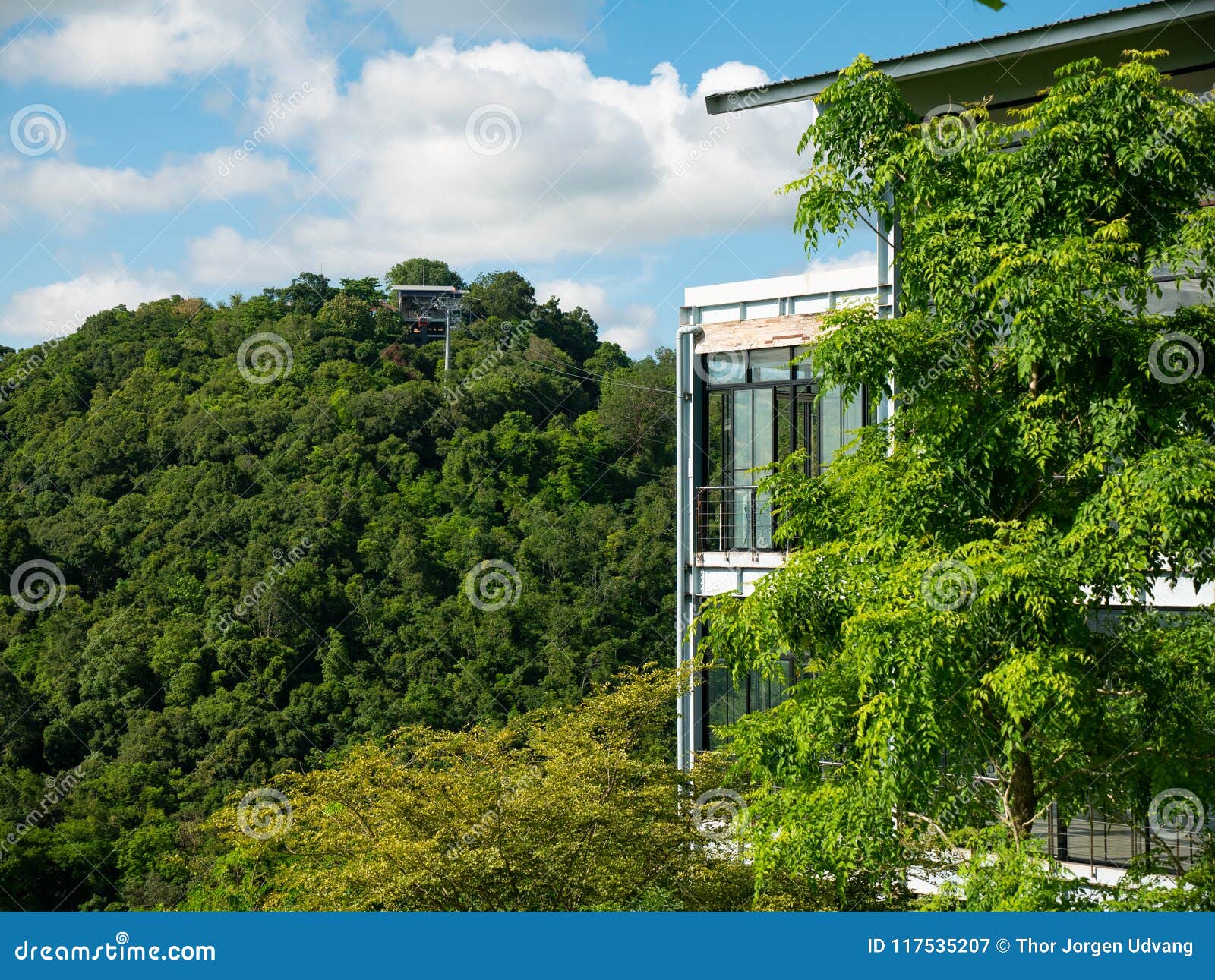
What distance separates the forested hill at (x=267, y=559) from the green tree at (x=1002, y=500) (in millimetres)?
19613

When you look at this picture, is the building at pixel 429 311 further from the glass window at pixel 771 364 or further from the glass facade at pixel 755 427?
the glass window at pixel 771 364

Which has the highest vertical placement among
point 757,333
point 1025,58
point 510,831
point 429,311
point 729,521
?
point 429,311

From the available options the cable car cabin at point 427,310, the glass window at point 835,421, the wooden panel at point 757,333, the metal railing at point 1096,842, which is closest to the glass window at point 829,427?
the glass window at point 835,421

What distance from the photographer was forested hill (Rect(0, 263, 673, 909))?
3052 cm

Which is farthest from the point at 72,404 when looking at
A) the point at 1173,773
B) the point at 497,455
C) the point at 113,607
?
the point at 1173,773

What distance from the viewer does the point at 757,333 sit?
13008 mm

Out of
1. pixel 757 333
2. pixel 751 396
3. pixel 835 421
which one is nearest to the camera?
pixel 835 421

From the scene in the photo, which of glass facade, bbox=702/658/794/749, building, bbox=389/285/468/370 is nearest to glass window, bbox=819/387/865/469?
glass facade, bbox=702/658/794/749

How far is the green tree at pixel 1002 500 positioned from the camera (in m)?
6.27

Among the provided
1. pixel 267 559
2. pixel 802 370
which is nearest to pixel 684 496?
pixel 802 370

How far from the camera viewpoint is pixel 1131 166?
6.80 m

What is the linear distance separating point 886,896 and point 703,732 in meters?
3.84

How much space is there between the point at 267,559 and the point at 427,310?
24762 millimetres

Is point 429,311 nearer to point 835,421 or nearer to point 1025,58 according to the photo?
point 835,421
